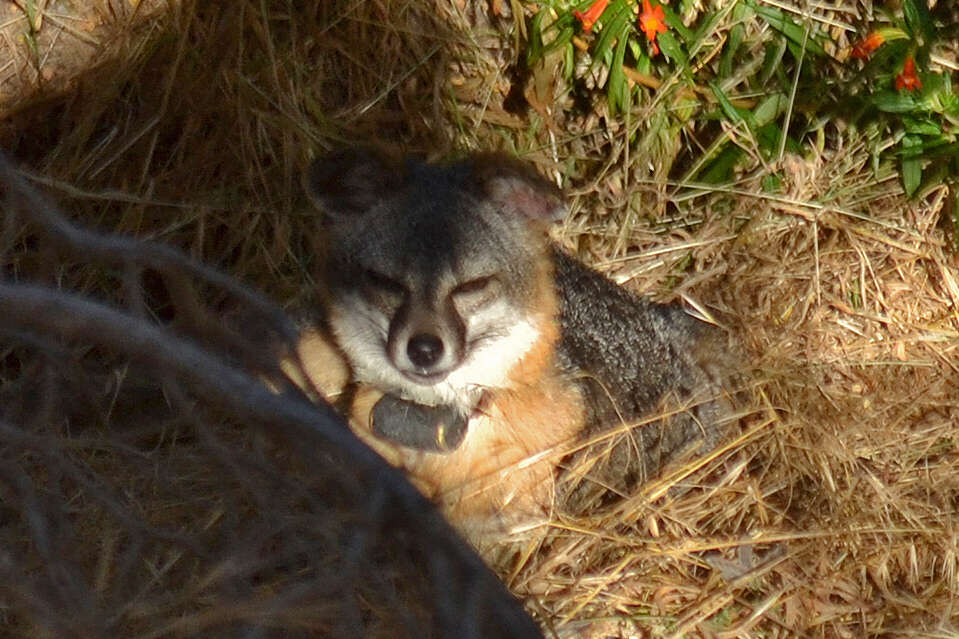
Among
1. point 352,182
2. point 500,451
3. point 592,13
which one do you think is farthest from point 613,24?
point 500,451

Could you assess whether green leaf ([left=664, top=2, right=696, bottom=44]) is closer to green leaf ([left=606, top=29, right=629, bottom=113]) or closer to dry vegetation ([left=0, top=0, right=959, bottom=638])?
green leaf ([left=606, top=29, right=629, bottom=113])

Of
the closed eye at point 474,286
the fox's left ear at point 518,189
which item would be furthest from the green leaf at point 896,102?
the closed eye at point 474,286

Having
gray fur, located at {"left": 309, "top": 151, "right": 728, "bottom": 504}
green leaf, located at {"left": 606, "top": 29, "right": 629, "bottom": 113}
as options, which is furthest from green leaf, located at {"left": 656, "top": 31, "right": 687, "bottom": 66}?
gray fur, located at {"left": 309, "top": 151, "right": 728, "bottom": 504}

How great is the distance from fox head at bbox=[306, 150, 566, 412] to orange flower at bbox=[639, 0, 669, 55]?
1098 millimetres

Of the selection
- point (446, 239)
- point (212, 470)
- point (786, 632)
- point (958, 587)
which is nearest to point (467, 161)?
point (446, 239)

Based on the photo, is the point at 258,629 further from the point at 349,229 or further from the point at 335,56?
the point at 335,56

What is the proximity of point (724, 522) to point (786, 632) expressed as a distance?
1.48ft

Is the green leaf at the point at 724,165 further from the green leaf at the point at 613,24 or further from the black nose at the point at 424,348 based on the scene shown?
the black nose at the point at 424,348

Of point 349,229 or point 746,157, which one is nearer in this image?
point 349,229

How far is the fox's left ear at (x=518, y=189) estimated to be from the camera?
350 cm

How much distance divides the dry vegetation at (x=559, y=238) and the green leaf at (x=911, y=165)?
0.20 ft

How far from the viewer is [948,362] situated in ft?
13.8

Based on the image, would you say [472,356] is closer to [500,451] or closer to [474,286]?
[474,286]

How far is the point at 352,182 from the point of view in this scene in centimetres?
357
